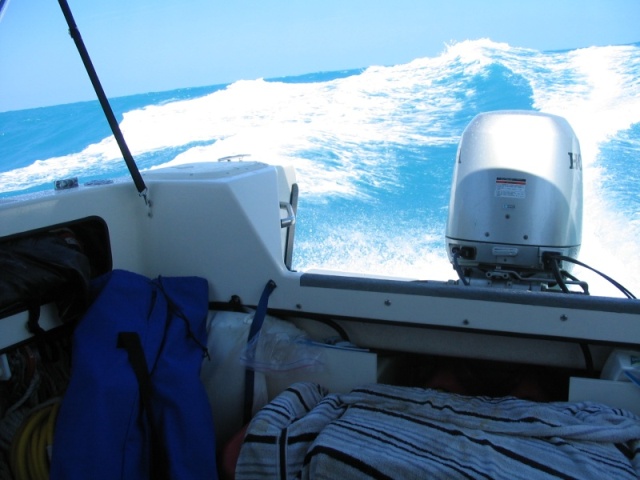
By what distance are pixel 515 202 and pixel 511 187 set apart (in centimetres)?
6

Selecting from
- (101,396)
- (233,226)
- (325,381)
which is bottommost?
(325,381)

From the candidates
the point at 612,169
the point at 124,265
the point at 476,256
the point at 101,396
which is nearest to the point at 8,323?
the point at 101,396

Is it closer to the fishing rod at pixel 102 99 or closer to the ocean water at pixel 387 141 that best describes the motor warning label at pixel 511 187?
the fishing rod at pixel 102 99

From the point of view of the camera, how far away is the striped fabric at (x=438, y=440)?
41.6 inches

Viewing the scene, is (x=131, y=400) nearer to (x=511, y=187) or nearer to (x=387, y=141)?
(x=511, y=187)

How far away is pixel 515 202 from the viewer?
74.6 inches

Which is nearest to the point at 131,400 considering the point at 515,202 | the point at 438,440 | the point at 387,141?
the point at 438,440

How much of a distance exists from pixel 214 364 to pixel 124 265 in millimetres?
396

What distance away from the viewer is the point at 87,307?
1.36 metres

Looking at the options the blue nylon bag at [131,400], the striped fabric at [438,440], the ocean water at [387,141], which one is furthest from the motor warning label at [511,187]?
the ocean water at [387,141]

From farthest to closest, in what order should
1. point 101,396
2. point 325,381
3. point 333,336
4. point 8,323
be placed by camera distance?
1. point 333,336
2. point 325,381
3. point 8,323
4. point 101,396

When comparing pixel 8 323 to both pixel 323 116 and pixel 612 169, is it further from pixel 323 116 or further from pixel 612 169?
pixel 323 116

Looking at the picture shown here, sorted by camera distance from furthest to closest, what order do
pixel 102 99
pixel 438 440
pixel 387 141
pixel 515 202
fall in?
pixel 387 141 < pixel 515 202 < pixel 102 99 < pixel 438 440

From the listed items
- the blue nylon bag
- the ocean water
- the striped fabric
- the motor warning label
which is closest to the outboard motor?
the motor warning label
